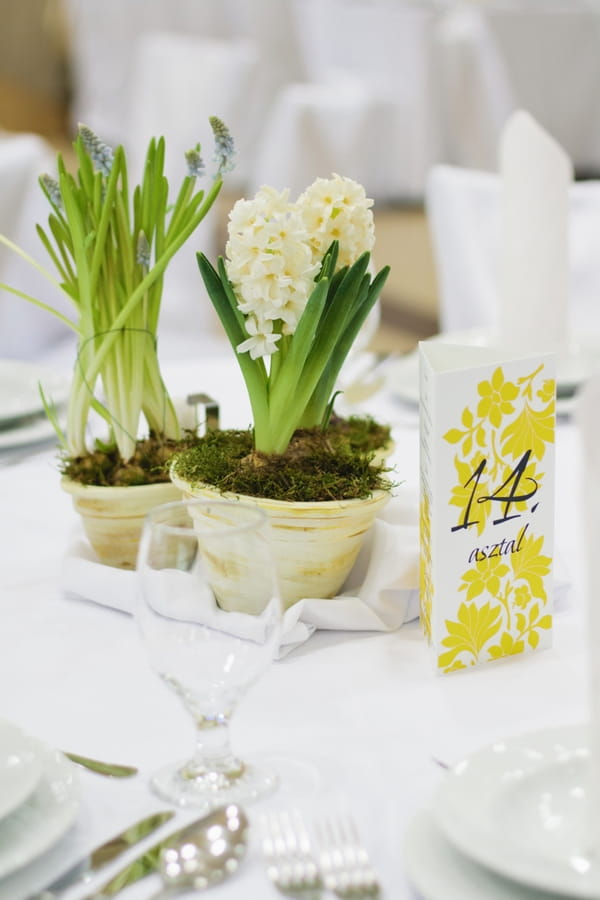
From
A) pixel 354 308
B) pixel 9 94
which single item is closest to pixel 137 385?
pixel 354 308

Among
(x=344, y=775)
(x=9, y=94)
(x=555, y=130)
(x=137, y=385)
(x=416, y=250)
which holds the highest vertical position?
(x=9, y=94)

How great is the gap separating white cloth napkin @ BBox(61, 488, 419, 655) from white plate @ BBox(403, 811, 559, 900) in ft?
1.00

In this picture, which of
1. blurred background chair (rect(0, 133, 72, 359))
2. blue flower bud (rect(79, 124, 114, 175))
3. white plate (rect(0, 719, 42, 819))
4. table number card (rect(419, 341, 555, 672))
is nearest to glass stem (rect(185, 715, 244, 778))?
white plate (rect(0, 719, 42, 819))

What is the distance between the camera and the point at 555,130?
4.75 meters

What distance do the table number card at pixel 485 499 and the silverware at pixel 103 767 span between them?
251 millimetres

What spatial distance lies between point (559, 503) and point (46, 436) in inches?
24.5

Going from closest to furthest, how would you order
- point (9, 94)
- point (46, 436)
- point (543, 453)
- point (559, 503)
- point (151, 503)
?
point (543, 453) → point (151, 503) → point (559, 503) → point (46, 436) → point (9, 94)

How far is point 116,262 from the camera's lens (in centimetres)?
105

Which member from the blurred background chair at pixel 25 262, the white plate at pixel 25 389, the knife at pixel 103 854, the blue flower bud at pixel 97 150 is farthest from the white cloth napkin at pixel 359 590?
the blurred background chair at pixel 25 262

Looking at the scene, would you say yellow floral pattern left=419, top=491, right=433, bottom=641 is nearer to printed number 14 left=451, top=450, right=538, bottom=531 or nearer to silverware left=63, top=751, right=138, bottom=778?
printed number 14 left=451, top=450, right=538, bottom=531

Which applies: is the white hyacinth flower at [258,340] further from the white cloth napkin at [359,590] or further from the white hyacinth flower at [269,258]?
the white cloth napkin at [359,590]

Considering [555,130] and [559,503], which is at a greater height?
[555,130]

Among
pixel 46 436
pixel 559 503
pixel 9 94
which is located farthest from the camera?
pixel 9 94

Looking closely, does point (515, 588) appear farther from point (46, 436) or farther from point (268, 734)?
point (46, 436)
